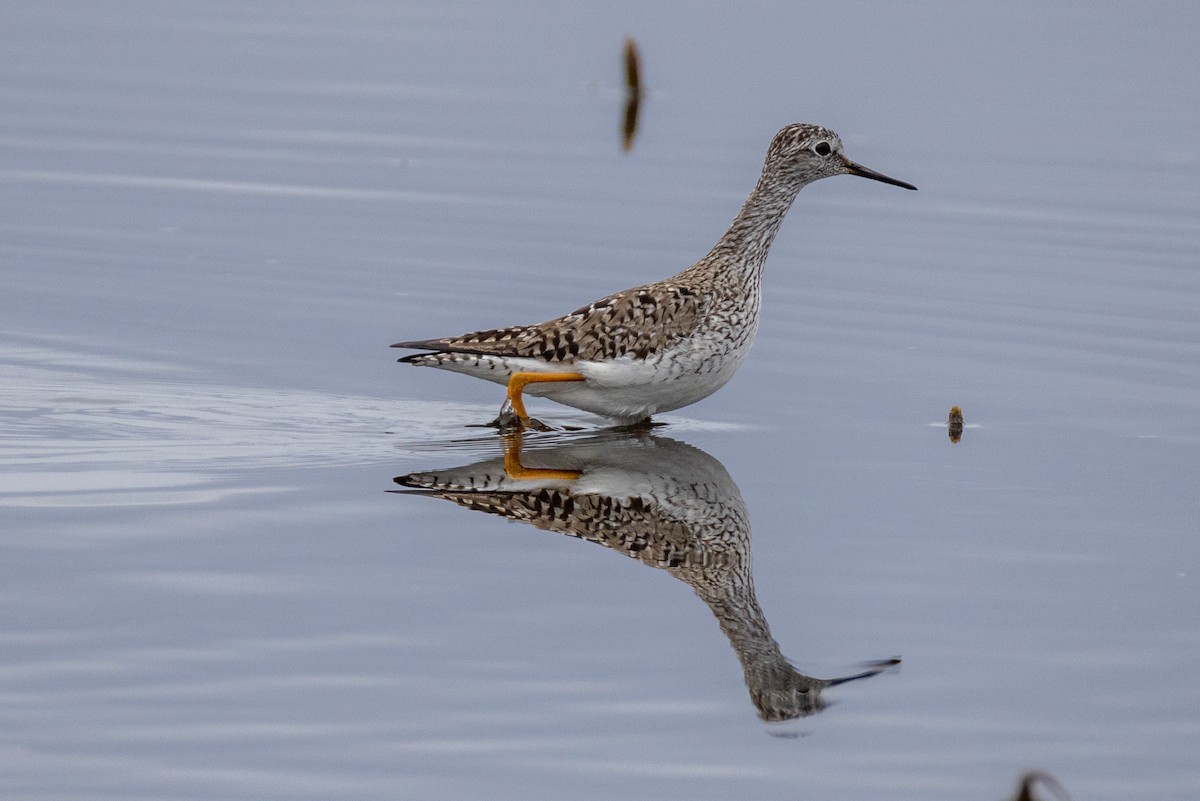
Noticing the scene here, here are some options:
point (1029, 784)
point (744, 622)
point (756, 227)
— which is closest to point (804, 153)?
point (756, 227)

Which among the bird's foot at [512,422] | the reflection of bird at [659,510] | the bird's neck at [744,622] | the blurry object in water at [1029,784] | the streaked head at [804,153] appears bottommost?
the blurry object in water at [1029,784]

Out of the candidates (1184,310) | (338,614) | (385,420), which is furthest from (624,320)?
(1184,310)

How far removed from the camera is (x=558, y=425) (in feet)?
38.8

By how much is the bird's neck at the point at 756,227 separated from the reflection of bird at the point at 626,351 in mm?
315

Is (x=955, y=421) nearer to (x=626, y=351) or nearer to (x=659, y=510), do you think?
(x=626, y=351)

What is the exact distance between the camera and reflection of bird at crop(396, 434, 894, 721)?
7.91m

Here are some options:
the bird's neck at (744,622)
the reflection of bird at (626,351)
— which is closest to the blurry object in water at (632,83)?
the reflection of bird at (626,351)

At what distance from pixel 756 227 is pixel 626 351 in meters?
1.52

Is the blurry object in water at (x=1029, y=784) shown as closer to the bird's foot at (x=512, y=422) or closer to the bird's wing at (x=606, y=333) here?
the bird's wing at (x=606, y=333)

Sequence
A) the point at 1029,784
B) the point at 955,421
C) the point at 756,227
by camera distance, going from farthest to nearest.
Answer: the point at 756,227 → the point at 955,421 → the point at 1029,784

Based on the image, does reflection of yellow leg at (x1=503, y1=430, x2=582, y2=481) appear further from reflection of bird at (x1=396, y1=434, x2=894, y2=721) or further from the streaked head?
the streaked head

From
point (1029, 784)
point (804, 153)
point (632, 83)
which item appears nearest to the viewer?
point (1029, 784)

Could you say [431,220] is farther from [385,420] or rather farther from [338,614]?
[338,614]

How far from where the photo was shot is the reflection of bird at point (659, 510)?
7.91m
